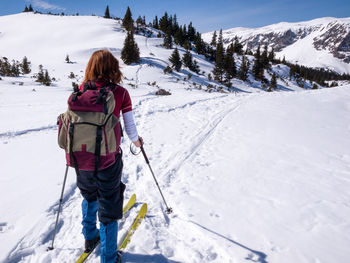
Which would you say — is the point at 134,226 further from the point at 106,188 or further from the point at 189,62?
the point at 189,62

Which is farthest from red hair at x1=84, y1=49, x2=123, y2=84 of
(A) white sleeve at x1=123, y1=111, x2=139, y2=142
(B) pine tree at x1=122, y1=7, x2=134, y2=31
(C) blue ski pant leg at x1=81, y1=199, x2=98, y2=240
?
(B) pine tree at x1=122, y1=7, x2=134, y2=31

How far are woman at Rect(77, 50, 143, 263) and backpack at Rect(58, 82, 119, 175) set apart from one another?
0.09 meters

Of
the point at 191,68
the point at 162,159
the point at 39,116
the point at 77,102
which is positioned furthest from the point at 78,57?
the point at 77,102

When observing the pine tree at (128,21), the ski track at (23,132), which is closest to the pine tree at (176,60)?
the pine tree at (128,21)

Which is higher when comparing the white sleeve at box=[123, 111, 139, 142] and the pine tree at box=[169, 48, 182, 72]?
the pine tree at box=[169, 48, 182, 72]

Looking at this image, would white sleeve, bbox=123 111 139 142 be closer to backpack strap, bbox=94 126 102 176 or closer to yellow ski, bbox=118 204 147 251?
backpack strap, bbox=94 126 102 176

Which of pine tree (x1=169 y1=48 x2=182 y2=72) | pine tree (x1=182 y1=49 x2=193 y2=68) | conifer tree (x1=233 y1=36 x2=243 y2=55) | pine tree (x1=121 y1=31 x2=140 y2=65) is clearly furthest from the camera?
conifer tree (x1=233 y1=36 x2=243 y2=55)

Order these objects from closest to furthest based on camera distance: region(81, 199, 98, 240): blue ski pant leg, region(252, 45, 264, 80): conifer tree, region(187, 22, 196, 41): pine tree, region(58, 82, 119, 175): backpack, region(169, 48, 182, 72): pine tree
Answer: region(58, 82, 119, 175): backpack → region(81, 199, 98, 240): blue ski pant leg → region(169, 48, 182, 72): pine tree → region(252, 45, 264, 80): conifer tree → region(187, 22, 196, 41): pine tree

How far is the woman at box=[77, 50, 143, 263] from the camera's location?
197cm

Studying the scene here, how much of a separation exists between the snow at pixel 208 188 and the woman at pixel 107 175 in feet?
2.10

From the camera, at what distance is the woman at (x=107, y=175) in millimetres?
1968

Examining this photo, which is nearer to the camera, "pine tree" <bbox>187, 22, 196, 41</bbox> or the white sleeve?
the white sleeve

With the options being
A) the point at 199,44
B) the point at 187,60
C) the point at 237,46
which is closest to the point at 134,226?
the point at 187,60

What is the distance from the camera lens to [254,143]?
613 cm
